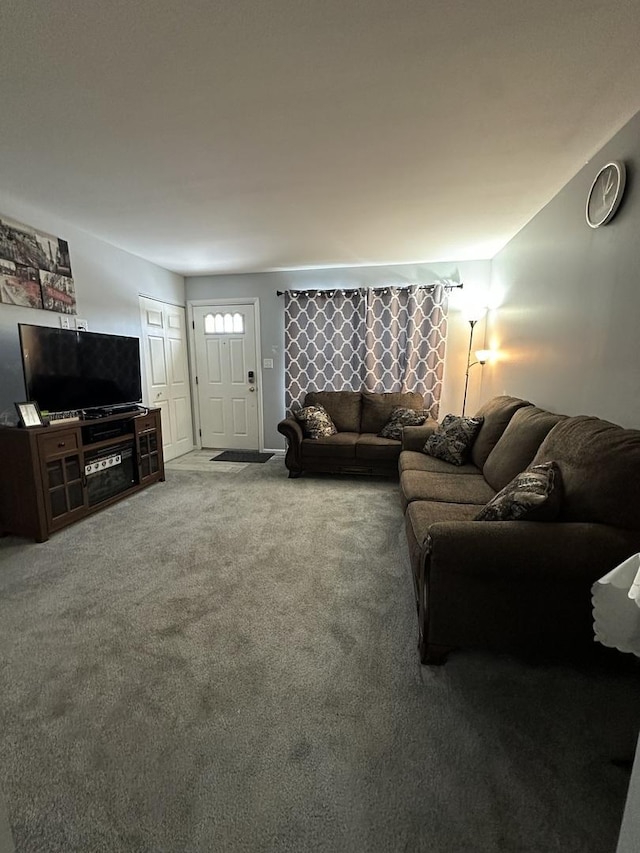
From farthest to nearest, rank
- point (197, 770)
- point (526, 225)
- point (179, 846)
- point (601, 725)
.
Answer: point (526, 225)
point (601, 725)
point (197, 770)
point (179, 846)

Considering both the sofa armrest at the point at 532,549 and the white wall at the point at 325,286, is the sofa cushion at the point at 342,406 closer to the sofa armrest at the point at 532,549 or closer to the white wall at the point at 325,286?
the white wall at the point at 325,286

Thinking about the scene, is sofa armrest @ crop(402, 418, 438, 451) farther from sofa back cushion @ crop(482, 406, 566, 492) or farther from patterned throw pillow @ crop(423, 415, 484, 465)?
sofa back cushion @ crop(482, 406, 566, 492)

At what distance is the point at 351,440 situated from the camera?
3.83m

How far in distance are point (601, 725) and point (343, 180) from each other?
294cm

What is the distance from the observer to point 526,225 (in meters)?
3.11

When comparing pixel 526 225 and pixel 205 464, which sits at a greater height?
pixel 526 225

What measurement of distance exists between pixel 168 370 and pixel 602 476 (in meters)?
4.54

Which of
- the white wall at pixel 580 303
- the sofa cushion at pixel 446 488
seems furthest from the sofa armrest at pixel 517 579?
the white wall at pixel 580 303

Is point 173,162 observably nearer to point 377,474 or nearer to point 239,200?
point 239,200

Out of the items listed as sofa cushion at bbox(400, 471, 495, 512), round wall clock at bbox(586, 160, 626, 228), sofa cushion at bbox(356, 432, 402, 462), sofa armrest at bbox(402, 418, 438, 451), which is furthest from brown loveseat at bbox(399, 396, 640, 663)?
sofa cushion at bbox(356, 432, 402, 462)

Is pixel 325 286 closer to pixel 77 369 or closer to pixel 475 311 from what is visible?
pixel 475 311

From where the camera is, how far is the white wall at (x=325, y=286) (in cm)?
433

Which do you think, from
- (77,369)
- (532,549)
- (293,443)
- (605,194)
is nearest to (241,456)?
(293,443)

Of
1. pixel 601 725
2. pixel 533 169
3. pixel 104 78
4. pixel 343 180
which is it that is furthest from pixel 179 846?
pixel 533 169
